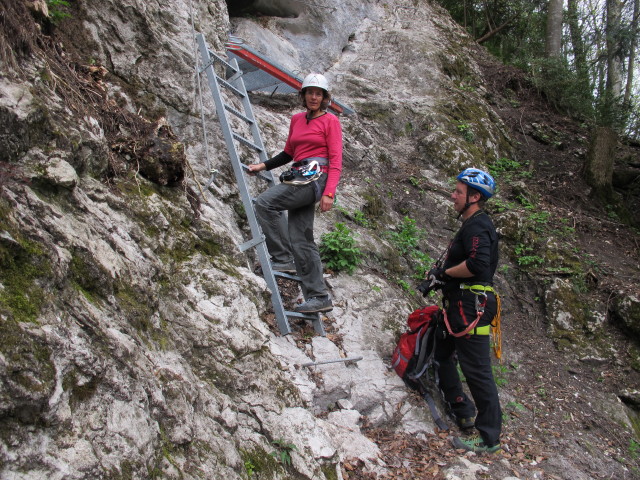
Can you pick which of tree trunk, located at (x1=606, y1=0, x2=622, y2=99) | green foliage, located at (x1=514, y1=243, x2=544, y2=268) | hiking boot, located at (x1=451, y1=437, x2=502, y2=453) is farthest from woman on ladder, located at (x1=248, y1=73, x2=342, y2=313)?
tree trunk, located at (x1=606, y1=0, x2=622, y2=99)

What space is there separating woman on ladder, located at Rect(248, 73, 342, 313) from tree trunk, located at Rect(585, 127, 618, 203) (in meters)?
6.88

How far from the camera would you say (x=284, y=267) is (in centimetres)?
477

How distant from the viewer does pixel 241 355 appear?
3.52 meters

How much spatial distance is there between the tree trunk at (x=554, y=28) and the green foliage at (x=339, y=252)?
36.2ft

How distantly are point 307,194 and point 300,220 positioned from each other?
0.91 feet

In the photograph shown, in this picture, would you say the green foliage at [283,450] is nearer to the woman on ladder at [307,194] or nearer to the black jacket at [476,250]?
the woman on ladder at [307,194]

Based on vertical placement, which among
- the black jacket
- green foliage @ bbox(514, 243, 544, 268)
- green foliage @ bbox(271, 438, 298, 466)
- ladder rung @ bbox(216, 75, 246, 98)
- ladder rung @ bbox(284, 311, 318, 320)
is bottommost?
green foliage @ bbox(271, 438, 298, 466)

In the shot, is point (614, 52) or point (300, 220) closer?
point (300, 220)

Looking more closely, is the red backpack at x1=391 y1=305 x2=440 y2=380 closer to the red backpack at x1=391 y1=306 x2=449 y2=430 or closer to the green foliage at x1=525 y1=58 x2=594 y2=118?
the red backpack at x1=391 y1=306 x2=449 y2=430

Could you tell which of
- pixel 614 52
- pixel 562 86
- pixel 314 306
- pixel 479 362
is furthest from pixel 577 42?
pixel 314 306

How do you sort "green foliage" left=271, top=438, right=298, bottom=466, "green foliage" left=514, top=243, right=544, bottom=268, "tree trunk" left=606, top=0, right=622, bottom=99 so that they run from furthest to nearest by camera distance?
"tree trunk" left=606, top=0, right=622, bottom=99, "green foliage" left=514, top=243, right=544, bottom=268, "green foliage" left=271, top=438, right=298, bottom=466

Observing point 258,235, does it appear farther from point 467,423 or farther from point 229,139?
point 467,423

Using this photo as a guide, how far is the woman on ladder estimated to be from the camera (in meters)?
4.50

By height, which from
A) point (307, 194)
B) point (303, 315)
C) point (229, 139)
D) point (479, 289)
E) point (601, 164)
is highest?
point (601, 164)
